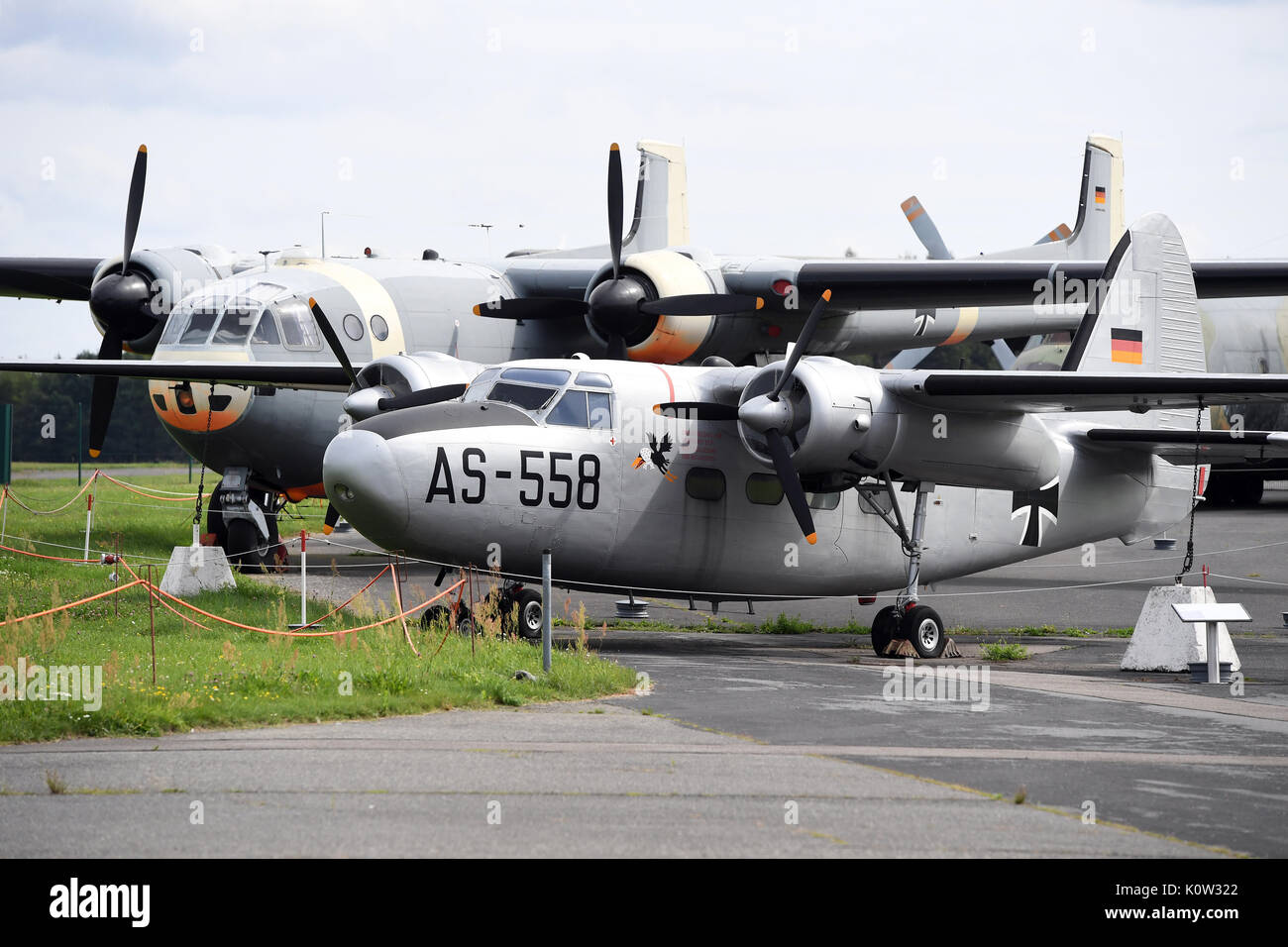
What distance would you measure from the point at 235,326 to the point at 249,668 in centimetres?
984

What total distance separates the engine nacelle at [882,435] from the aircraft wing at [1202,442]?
5.65 ft

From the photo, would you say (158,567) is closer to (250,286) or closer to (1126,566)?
(250,286)

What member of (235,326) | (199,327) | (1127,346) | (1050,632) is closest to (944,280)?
(1127,346)

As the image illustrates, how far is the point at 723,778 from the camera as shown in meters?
8.24

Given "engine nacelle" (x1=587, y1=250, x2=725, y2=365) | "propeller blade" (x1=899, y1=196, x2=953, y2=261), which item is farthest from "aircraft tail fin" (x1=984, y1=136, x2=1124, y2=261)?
"engine nacelle" (x1=587, y1=250, x2=725, y2=365)

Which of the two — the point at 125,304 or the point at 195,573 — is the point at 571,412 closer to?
the point at 195,573

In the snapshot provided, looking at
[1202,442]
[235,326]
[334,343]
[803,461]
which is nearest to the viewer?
[803,461]

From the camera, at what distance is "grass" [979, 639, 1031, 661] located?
16.1 metres

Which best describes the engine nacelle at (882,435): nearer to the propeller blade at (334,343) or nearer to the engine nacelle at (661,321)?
the propeller blade at (334,343)

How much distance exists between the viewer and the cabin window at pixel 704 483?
16.0 metres

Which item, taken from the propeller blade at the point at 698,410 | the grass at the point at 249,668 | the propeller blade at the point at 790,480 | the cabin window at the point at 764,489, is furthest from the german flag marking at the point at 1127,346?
the grass at the point at 249,668

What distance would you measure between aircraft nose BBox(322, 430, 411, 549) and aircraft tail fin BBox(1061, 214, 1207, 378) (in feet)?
29.0

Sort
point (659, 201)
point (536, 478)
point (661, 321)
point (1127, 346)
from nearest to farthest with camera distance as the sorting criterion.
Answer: point (536, 478) → point (1127, 346) → point (661, 321) → point (659, 201)

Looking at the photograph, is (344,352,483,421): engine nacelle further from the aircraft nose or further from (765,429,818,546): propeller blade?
(765,429,818,546): propeller blade
